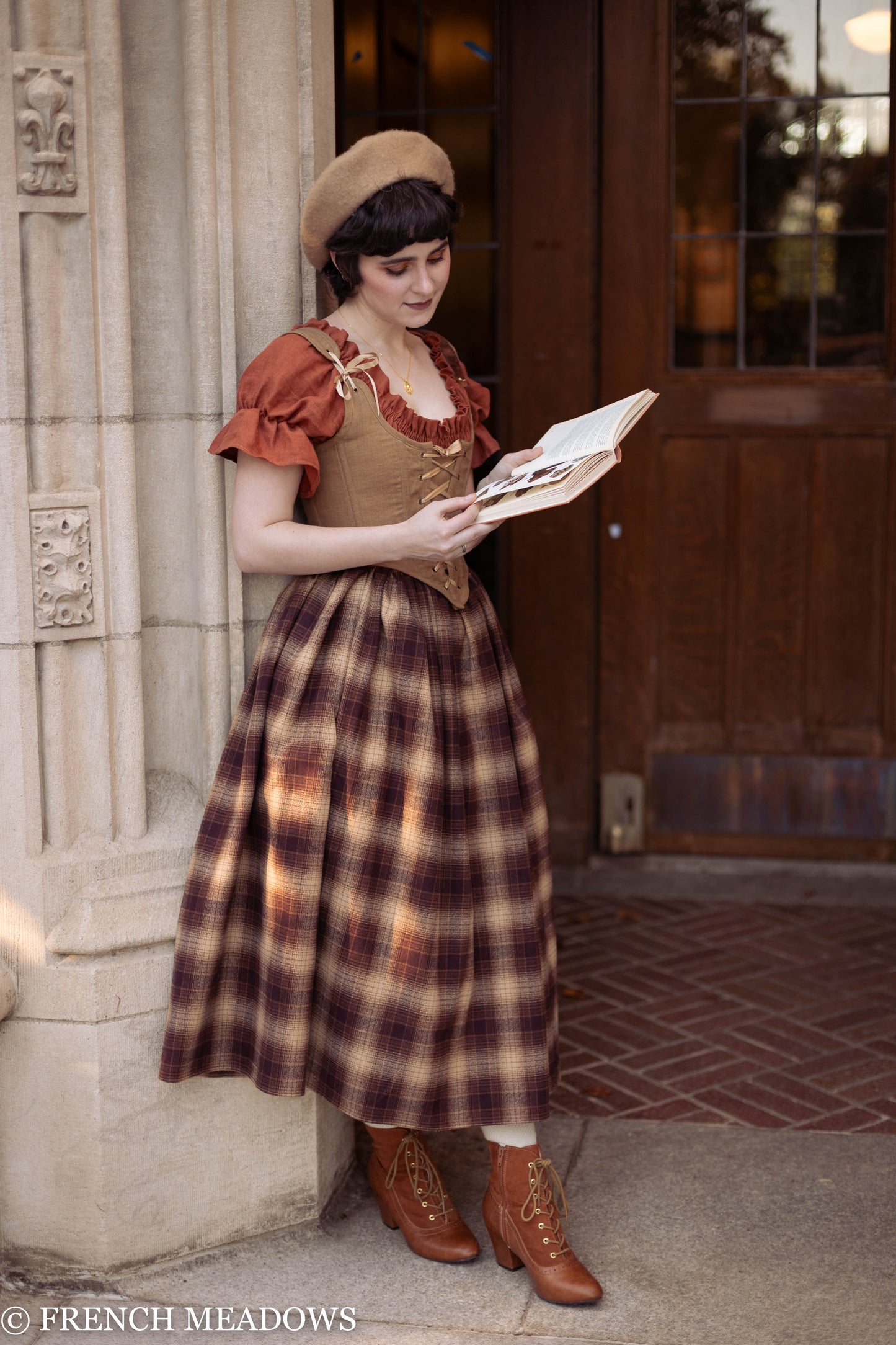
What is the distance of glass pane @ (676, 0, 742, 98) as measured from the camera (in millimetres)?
4152

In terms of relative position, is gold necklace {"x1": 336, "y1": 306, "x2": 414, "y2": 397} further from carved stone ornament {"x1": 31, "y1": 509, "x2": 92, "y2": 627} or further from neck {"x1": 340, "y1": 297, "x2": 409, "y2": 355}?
carved stone ornament {"x1": 31, "y1": 509, "x2": 92, "y2": 627}

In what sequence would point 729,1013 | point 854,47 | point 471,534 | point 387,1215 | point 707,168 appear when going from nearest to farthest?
1. point 471,534
2. point 387,1215
3. point 729,1013
4. point 854,47
5. point 707,168

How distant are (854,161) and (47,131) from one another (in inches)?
105

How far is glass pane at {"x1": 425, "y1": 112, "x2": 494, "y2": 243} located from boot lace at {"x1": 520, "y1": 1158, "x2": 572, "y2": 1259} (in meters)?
2.81

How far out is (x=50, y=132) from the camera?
2.26 meters

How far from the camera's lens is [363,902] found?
2.39 metres

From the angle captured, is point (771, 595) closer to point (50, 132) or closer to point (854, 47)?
point (854, 47)

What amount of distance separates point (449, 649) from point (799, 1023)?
63.9 inches

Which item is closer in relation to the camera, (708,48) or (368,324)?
(368,324)

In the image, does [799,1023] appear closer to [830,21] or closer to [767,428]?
[767,428]

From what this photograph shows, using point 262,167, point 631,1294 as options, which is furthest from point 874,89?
point 631,1294

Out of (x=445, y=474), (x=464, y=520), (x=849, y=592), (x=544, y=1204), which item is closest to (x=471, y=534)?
(x=464, y=520)

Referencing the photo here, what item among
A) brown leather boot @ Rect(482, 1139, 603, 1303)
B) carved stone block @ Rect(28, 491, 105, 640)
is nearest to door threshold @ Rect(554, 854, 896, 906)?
brown leather boot @ Rect(482, 1139, 603, 1303)

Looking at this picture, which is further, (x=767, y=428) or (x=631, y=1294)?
(x=767, y=428)
